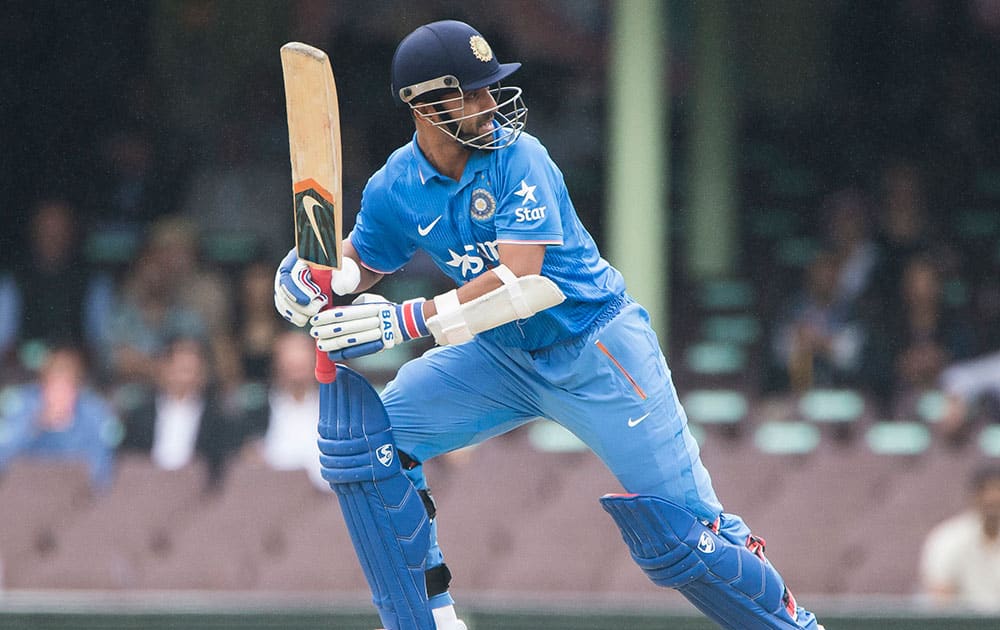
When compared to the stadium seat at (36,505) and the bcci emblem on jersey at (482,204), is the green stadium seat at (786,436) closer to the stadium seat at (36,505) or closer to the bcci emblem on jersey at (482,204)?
the stadium seat at (36,505)

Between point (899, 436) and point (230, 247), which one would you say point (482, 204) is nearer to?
point (899, 436)

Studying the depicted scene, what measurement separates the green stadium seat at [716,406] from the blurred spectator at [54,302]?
11.0ft

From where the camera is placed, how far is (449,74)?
3732 mm

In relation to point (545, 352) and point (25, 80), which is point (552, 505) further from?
point (25, 80)

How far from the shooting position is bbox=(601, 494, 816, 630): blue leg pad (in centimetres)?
391

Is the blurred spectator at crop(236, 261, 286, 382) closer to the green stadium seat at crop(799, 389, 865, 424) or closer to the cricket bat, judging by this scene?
the green stadium seat at crop(799, 389, 865, 424)

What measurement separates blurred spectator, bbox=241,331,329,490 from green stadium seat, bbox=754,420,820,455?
7.21 feet

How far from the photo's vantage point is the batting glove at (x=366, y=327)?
146 inches

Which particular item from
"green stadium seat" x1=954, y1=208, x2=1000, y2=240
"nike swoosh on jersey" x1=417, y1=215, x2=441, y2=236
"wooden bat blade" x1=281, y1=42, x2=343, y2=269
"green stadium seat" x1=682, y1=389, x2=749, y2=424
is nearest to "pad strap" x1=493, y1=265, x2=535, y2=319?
"nike swoosh on jersey" x1=417, y1=215, x2=441, y2=236

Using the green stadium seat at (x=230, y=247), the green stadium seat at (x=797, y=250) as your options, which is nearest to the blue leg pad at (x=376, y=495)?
the green stadium seat at (x=230, y=247)

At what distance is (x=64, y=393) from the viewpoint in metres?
7.87

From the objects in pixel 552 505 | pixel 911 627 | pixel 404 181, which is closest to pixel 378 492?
pixel 404 181

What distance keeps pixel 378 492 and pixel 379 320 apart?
17.9 inches

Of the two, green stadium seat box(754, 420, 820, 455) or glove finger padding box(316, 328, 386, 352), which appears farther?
green stadium seat box(754, 420, 820, 455)
